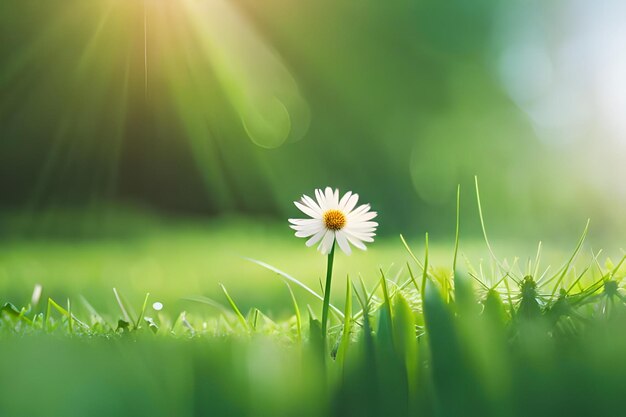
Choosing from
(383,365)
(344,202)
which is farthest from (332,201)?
(383,365)

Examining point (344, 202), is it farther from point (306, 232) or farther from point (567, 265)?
point (567, 265)

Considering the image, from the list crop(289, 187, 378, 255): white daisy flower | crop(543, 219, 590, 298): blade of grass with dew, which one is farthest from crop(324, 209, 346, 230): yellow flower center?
crop(543, 219, 590, 298): blade of grass with dew

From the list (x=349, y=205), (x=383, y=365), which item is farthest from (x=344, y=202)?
(x=383, y=365)

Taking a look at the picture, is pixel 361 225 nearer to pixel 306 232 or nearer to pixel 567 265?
pixel 306 232

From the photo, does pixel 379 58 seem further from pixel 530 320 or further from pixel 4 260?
pixel 530 320

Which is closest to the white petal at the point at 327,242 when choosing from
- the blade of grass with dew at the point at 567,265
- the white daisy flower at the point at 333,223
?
the white daisy flower at the point at 333,223

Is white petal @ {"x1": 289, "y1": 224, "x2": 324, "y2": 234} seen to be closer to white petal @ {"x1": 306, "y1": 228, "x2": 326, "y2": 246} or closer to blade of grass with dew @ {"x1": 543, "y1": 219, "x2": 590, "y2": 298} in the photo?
white petal @ {"x1": 306, "y1": 228, "x2": 326, "y2": 246}

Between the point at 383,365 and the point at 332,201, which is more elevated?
the point at 332,201

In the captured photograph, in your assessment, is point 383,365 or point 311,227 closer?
point 383,365
